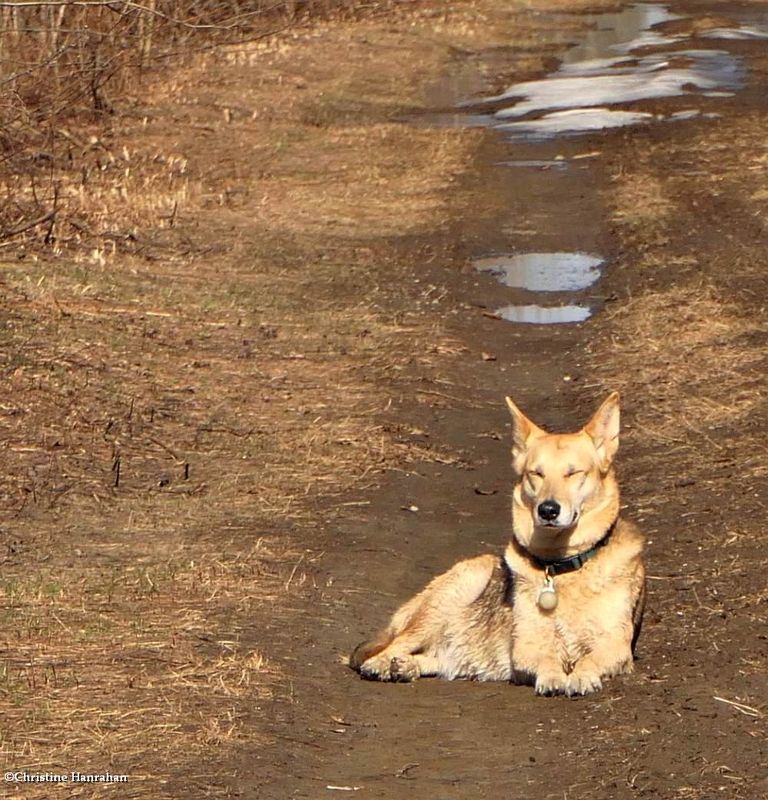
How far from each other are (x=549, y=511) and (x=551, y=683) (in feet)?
2.18

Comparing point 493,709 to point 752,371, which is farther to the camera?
point 752,371

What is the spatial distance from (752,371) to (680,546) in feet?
10.3

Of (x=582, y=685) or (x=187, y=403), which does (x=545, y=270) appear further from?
(x=582, y=685)

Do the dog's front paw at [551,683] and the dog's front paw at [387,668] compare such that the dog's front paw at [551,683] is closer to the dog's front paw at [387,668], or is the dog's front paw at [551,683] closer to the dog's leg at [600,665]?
the dog's leg at [600,665]

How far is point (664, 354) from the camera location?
1236 cm

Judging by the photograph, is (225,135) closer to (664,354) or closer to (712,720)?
(664,354)

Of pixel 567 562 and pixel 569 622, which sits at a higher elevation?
pixel 567 562

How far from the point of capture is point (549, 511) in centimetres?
707

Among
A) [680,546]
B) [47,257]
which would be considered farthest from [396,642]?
[47,257]

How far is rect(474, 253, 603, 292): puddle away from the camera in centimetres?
1477

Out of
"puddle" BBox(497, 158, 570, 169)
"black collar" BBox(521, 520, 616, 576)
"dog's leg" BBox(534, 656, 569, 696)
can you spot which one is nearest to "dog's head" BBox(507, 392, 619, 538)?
"black collar" BBox(521, 520, 616, 576)

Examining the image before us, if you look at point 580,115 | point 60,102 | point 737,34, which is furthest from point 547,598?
point 737,34

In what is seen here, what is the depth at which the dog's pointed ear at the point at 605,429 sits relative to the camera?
24.5 feet

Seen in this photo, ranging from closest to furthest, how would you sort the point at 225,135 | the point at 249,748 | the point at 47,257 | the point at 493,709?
the point at 249,748
the point at 493,709
the point at 47,257
the point at 225,135
